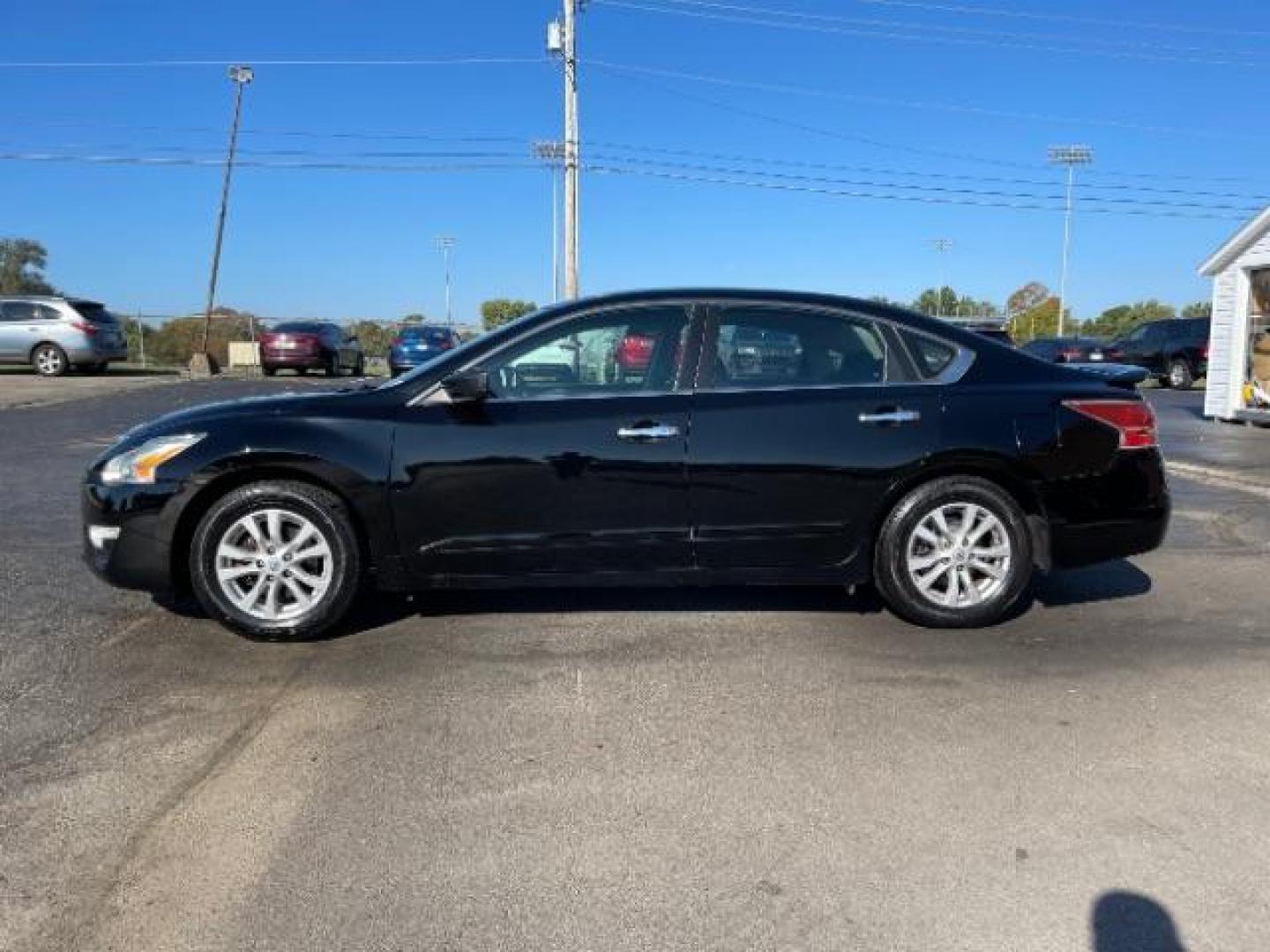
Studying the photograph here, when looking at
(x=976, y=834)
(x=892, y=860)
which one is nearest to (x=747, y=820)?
(x=892, y=860)

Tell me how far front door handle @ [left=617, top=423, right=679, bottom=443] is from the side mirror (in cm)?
64

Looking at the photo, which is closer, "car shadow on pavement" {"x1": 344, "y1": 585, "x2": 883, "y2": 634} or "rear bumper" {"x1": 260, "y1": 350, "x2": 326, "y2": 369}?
"car shadow on pavement" {"x1": 344, "y1": 585, "x2": 883, "y2": 634}

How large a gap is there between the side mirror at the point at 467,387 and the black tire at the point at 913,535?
1.97m

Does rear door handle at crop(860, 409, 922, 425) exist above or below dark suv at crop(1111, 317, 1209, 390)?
below

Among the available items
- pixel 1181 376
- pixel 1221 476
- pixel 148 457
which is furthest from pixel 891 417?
pixel 1181 376

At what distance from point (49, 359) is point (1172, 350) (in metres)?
27.5

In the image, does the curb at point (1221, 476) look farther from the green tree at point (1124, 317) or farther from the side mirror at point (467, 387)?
the green tree at point (1124, 317)

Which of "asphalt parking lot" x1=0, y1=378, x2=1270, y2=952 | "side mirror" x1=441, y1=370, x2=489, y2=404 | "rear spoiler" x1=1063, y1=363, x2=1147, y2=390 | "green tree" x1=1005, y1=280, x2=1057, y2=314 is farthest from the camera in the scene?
"green tree" x1=1005, y1=280, x2=1057, y2=314

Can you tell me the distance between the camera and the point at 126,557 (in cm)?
470

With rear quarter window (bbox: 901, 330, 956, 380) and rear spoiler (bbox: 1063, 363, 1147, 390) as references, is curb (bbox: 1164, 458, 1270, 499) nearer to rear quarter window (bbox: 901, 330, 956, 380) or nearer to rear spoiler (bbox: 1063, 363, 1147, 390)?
rear spoiler (bbox: 1063, 363, 1147, 390)

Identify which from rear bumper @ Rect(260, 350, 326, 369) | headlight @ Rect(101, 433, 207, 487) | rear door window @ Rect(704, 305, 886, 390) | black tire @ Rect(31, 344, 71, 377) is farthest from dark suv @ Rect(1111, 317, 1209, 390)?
headlight @ Rect(101, 433, 207, 487)

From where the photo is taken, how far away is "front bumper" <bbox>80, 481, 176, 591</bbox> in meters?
4.67

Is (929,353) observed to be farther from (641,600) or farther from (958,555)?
(641,600)

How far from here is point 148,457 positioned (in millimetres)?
4699
